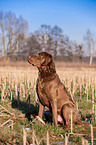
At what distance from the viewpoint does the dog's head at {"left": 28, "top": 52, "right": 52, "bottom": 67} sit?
124 inches

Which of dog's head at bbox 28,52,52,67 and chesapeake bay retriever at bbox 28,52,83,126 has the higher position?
dog's head at bbox 28,52,52,67

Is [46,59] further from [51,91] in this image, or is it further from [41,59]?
[51,91]

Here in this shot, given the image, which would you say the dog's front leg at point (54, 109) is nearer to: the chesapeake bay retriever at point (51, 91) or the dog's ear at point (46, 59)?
the chesapeake bay retriever at point (51, 91)

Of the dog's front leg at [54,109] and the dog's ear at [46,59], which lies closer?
the dog's ear at [46,59]

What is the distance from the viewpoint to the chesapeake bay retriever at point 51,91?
10.7 ft

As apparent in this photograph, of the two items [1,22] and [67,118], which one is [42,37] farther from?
[67,118]

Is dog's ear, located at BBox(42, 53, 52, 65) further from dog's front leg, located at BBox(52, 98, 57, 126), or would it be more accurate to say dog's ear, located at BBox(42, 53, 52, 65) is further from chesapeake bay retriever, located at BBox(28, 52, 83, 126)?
dog's front leg, located at BBox(52, 98, 57, 126)

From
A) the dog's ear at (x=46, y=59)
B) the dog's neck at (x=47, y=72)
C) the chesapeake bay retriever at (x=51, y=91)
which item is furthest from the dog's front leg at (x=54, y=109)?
the dog's ear at (x=46, y=59)

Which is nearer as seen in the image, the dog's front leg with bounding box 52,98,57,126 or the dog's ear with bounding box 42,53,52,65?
the dog's ear with bounding box 42,53,52,65

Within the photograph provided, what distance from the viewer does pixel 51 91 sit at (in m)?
3.32

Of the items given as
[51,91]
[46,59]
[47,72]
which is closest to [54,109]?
[51,91]

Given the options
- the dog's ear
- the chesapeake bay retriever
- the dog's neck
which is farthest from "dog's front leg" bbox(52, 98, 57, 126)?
the dog's ear

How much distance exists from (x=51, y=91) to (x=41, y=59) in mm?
651

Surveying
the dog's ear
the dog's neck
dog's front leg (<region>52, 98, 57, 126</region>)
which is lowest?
dog's front leg (<region>52, 98, 57, 126</region>)
